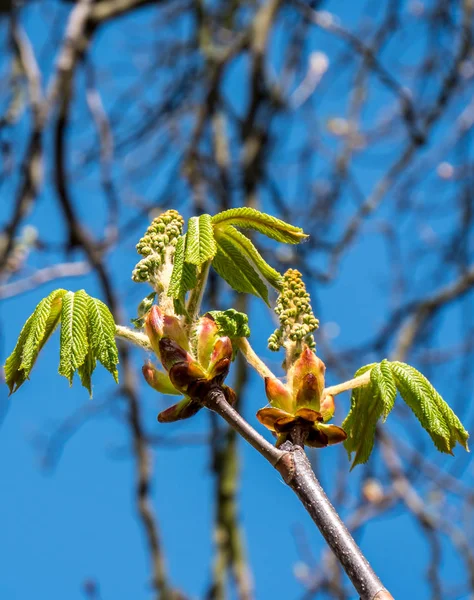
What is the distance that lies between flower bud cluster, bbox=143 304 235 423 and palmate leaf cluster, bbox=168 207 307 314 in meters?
0.04

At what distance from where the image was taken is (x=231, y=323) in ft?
3.34

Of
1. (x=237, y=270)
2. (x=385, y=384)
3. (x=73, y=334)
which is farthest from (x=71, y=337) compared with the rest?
(x=385, y=384)

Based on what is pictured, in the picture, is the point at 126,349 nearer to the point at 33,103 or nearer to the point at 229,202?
the point at 229,202

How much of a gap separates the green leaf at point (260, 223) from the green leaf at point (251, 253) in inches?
0.6

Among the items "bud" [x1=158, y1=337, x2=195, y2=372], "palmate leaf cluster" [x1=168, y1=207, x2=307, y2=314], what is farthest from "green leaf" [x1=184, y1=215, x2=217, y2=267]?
"bud" [x1=158, y1=337, x2=195, y2=372]

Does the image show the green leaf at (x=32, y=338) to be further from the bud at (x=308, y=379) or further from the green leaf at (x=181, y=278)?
the bud at (x=308, y=379)

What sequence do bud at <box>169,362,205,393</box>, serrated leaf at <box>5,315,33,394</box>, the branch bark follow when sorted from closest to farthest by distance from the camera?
the branch bark < bud at <box>169,362,205,393</box> < serrated leaf at <box>5,315,33,394</box>

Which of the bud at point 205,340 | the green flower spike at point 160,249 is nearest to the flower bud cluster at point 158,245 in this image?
the green flower spike at point 160,249

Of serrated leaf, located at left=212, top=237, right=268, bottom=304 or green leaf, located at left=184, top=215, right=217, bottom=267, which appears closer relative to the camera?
green leaf, located at left=184, top=215, right=217, bottom=267

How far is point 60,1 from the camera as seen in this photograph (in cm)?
427

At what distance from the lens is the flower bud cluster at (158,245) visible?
1052 millimetres

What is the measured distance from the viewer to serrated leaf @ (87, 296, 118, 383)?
0.96 meters

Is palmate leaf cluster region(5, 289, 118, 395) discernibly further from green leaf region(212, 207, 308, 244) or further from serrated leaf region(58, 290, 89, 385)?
green leaf region(212, 207, 308, 244)

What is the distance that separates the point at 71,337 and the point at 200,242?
196 mm
